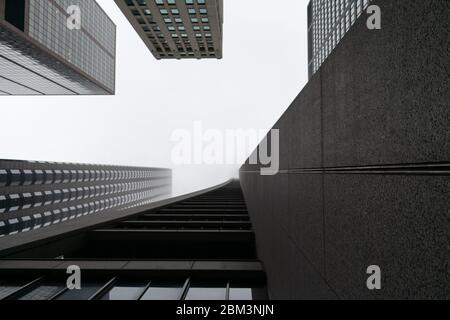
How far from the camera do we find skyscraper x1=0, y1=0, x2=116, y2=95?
77137 millimetres

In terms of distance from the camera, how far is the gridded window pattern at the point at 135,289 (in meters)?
8.45

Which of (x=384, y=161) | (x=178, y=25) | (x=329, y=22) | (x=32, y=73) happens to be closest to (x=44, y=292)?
(x=384, y=161)

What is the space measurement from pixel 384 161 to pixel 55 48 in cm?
11218

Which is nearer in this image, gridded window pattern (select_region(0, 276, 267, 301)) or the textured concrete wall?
the textured concrete wall

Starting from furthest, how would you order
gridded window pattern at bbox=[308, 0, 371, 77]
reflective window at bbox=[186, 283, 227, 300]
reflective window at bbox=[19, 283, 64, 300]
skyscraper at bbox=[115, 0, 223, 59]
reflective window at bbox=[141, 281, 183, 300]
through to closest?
1. gridded window pattern at bbox=[308, 0, 371, 77]
2. skyscraper at bbox=[115, 0, 223, 59]
3. reflective window at bbox=[186, 283, 227, 300]
4. reflective window at bbox=[141, 281, 183, 300]
5. reflective window at bbox=[19, 283, 64, 300]

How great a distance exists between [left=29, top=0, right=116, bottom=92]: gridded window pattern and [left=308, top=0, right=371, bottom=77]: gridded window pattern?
78.3m

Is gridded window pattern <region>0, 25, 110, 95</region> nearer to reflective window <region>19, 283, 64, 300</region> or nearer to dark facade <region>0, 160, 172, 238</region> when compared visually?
dark facade <region>0, 160, 172, 238</region>

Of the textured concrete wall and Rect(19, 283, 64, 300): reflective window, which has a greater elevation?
the textured concrete wall

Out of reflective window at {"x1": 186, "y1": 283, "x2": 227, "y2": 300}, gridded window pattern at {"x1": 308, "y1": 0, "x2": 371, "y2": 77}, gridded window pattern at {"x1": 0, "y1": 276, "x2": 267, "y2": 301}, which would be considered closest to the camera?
gridded window pattern at {"x1": 0, "y1": 276, "x2": 267, "y2": 301}

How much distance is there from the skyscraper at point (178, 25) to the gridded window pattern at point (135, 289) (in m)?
53.7

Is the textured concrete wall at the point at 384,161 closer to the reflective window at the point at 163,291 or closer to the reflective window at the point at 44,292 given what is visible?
the reflective window at the point at 163,291

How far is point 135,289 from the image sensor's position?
906 centimetres

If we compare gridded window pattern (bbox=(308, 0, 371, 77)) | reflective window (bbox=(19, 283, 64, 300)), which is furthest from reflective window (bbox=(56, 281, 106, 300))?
gridded window pattern (bbox=(308, 0, 371, 77))

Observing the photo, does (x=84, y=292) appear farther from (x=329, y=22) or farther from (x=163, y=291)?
(x=329, y=22)
